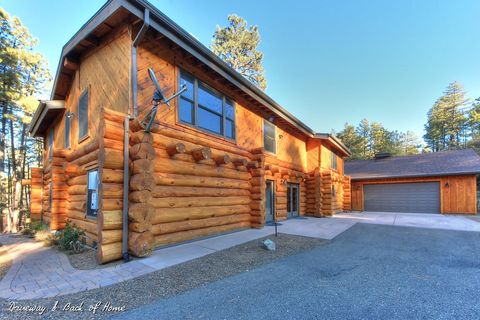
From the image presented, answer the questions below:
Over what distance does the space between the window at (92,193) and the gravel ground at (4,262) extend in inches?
64.9

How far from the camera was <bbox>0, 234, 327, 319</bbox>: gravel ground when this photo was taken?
272cm

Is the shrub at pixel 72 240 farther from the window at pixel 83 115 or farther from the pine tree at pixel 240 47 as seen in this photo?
the pine tree at pixel 240 47

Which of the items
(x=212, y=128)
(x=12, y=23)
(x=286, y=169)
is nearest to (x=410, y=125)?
(x=286, y=169)

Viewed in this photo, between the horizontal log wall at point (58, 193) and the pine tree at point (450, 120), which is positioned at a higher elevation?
the pine tree at point (450, 120)

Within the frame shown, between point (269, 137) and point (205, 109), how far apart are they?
4.42m

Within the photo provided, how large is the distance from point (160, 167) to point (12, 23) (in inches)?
684

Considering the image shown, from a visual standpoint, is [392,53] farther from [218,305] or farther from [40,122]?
[40,122]

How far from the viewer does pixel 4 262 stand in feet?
15.9

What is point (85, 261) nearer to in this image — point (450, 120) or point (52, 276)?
point (52, 276)

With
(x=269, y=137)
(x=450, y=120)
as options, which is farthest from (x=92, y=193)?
(x=450, y=120)

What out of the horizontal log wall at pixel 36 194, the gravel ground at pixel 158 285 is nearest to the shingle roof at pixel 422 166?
the gravel ground at pixel 158 285

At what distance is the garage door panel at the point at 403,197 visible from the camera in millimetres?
15549

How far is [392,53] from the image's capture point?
15.4 m

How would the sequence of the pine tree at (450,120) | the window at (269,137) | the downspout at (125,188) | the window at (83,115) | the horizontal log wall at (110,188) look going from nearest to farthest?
1. the horizontal log wall at (110,188)
2. the downspout at (125,188)
3. the window at (83,115)
4. the window at (269,137)
5. the pine tree at (450,120)
